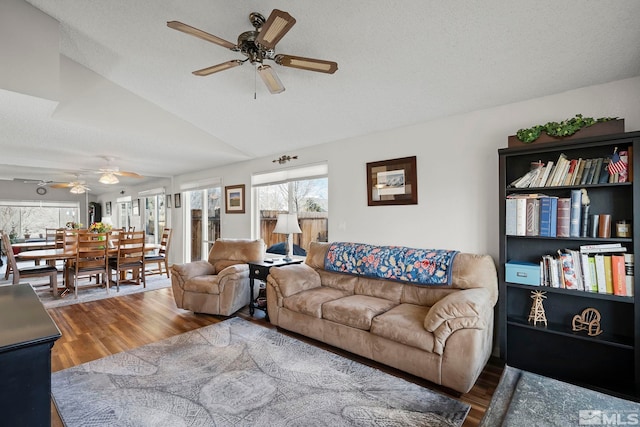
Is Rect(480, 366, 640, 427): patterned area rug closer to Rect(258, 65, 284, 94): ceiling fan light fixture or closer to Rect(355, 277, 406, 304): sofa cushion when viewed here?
Rect(355, 277, 406, 304): sofa cushion

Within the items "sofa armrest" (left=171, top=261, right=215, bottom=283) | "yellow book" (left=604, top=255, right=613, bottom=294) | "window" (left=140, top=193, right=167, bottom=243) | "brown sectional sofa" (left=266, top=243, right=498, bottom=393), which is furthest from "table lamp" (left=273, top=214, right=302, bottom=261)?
"window" (left=140, top=193, right=167, bottom=243)

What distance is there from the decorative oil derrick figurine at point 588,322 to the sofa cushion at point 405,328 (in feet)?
3.66

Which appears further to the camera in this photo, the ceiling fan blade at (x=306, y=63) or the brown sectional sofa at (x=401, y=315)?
A: the brown sectional sofa at (x=401, y=315)

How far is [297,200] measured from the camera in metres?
4.63

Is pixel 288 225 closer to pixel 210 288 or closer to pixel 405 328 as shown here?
pixel 210 288

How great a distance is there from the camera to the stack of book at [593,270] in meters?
2.08

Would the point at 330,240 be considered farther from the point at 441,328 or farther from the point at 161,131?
the point at 161,131

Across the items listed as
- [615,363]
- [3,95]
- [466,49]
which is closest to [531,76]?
[466,49]

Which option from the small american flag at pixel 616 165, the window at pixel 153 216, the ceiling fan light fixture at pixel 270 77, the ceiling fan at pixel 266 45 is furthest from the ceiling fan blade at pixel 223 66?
the window at pixel 153 216

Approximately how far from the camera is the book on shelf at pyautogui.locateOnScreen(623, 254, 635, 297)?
205 cm

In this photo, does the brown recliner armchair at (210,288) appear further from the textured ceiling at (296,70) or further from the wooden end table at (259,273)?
the textured ceiling at (296,70)

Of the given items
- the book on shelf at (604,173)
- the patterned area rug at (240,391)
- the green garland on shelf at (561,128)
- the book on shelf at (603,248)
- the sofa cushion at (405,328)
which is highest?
the green garland on shelf at (561,128)

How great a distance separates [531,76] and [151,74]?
354 cm

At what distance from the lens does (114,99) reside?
3521mm
